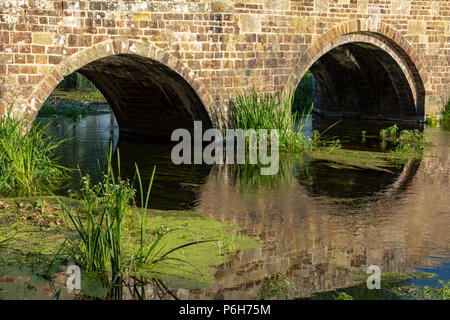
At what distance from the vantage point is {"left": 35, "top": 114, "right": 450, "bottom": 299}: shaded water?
5.79 m

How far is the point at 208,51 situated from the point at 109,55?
213cm

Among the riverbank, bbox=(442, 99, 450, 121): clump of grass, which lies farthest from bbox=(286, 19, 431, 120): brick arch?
the riverbank

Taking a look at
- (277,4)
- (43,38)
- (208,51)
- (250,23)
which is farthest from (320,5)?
(43,38)

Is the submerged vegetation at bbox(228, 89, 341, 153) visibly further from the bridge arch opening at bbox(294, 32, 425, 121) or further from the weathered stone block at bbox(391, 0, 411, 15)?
the weathered stone block at bbox(391, 0, 411, 15)

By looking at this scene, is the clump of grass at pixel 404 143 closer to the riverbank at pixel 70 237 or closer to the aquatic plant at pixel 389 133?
the aquatic plant at pixel 389 133

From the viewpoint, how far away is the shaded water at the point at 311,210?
19.0ft

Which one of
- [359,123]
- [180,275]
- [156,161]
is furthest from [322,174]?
[359,123]

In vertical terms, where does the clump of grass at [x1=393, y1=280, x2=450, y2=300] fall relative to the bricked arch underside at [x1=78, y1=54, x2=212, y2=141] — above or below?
below

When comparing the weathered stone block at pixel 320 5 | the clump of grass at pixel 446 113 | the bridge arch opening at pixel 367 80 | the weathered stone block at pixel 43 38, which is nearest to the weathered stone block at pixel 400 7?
the bridge arch opening at pixel 367 80

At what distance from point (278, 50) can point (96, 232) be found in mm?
8665

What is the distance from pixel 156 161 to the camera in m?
11.5

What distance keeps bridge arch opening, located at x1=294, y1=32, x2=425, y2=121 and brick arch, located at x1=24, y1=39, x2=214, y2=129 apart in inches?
116

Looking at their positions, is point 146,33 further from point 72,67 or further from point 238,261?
point 238,261

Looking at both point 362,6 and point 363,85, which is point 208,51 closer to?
point 362,6
